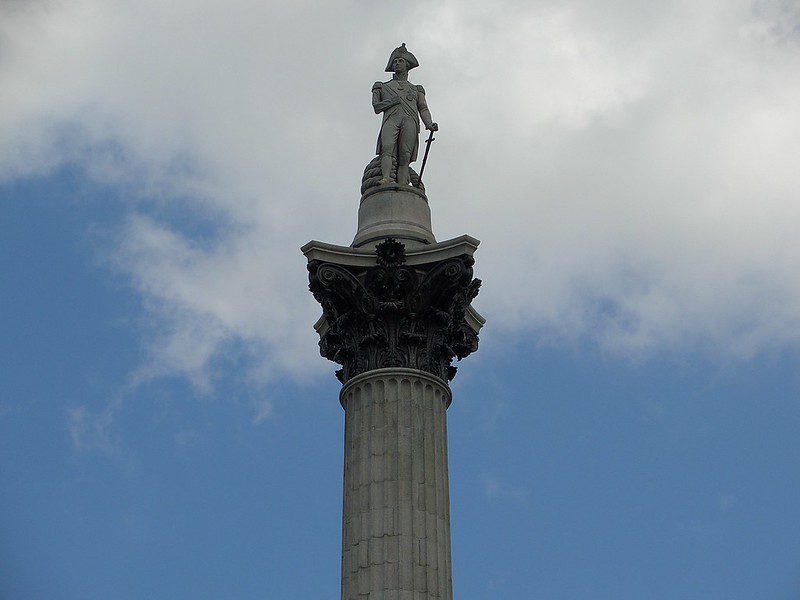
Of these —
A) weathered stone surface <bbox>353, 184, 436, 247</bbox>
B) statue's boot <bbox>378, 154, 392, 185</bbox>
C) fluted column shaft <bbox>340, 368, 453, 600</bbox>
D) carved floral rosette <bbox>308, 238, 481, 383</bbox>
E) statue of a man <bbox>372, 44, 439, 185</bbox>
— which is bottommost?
fluted column shaft <bbox>340, 368, 453, 600</bbox>

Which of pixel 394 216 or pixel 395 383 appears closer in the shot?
pixel 395 383

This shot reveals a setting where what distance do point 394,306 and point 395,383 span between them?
5.70ft

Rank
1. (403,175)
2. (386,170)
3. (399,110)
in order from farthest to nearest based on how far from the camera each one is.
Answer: (399,110) → (403,175) → (386,170)

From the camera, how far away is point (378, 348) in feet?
107

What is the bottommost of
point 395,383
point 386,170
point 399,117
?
point 395,383

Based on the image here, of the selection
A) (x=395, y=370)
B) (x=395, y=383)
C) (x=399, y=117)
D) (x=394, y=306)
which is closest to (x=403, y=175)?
(x=399, y=117)

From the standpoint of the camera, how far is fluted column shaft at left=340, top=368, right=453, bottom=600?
1173 inches

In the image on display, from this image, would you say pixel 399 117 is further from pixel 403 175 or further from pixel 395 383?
pixel 395 383

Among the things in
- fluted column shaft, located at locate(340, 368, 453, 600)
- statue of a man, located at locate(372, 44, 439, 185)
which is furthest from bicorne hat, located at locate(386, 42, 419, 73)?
fluted column shaft, located at locate(340, 368, 453, 600)

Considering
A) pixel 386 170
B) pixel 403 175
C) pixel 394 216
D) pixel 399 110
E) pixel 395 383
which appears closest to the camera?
pixel 395 383

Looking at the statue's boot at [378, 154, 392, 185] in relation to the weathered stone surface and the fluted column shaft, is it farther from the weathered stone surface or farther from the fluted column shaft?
the fluted column shaft

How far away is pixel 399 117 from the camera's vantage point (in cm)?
3666

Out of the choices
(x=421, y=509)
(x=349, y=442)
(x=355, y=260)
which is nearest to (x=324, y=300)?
(x=355, y=260)

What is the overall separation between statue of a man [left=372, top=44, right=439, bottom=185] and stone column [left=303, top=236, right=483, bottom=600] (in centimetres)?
298
